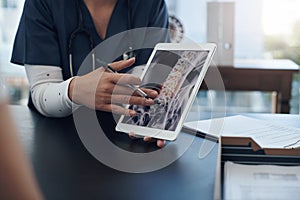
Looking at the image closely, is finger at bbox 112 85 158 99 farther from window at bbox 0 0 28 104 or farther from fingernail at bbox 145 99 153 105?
window at bbox 0 0 28 104

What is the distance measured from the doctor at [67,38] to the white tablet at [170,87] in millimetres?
62

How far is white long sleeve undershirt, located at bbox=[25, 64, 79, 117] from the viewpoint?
0.99m

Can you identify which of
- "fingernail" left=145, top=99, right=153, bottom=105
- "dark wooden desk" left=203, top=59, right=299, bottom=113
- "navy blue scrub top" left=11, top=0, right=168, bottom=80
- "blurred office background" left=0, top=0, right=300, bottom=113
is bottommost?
"dark wooden desk" left=203, top=59, right=299, bottom=113

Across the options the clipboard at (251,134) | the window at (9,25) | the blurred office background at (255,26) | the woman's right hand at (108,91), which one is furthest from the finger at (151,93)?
the window at (9,25)

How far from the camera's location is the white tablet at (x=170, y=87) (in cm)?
86

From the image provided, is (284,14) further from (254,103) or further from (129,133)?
(129,133)

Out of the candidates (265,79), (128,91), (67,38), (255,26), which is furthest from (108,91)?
(255,26)

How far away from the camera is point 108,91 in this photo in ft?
3.00

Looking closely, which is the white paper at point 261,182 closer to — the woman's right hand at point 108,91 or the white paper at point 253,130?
the white paper at point 253,130

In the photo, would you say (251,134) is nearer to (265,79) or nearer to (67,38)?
(67,38)

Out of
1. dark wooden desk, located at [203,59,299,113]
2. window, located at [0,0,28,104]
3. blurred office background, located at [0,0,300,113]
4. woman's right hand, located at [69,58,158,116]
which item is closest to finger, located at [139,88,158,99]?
woman's right hand, located at [69,58,158,116]

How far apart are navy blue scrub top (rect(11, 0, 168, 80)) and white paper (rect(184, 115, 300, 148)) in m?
0.28

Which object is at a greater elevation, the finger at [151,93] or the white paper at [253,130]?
the finger at [151,93]

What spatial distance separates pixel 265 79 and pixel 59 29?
1204 mm
